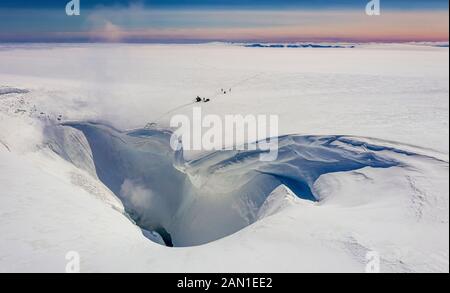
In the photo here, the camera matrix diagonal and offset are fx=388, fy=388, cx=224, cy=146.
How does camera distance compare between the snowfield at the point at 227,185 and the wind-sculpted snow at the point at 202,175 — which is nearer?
the snowfield at the point at 227,185

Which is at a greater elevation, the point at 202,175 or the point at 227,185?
the point at 202,175

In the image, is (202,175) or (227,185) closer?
(227,185)

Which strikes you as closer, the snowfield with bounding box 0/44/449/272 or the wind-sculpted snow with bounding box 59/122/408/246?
the snowfield with bounding box 0/44/449/272
